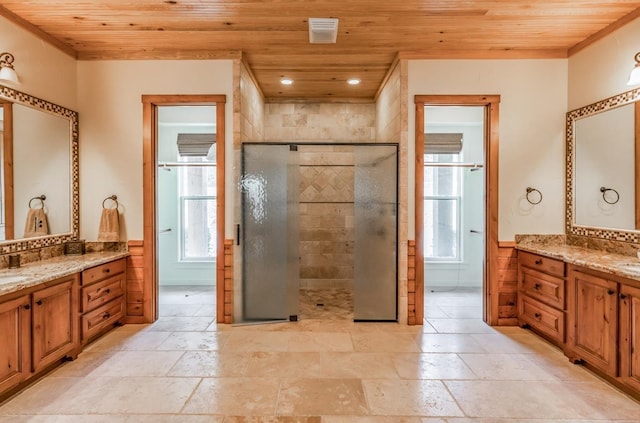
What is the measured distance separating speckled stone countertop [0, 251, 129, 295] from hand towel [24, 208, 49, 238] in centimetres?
25

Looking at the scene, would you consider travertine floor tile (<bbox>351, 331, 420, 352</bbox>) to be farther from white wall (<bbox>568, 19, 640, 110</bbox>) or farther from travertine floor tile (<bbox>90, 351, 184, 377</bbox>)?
white wall (<bbox>568, 19, 640, 110</bbox>)

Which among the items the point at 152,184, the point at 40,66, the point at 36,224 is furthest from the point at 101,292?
the point at 40,66

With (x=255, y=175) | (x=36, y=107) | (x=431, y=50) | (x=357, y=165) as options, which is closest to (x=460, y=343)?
(x=357, y=165)

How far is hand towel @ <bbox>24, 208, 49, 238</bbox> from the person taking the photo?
3031 mm

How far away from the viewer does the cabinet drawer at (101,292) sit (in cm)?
300

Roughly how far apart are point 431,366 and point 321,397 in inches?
37.5

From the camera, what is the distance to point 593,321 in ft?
8.54

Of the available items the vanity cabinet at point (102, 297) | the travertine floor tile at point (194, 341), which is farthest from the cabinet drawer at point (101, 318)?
the travertine floor tile at point (194, 341)

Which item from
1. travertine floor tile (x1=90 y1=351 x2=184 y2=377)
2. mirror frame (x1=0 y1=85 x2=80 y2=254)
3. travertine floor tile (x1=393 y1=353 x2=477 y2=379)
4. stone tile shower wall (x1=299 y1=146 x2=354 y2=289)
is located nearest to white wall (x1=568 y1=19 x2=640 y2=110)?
travertine floor tile (x1=393 y1=353 x2=477 y2=379)

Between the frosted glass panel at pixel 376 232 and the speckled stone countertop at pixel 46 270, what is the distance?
2.45 m

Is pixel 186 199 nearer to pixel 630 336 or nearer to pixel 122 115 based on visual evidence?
pixel 122 115

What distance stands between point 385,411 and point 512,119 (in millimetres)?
3067

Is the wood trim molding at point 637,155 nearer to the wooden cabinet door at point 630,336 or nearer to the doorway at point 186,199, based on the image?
the wooden cabinet door at point 630,336

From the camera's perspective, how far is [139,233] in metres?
3.66
